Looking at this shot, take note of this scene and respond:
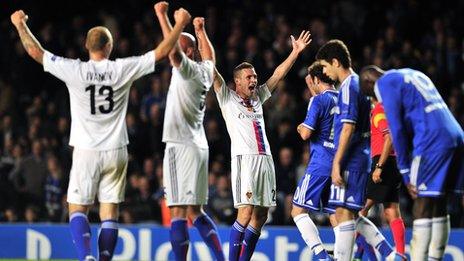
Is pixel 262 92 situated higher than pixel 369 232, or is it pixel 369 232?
pixel 262 92

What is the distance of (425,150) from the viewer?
8180mm

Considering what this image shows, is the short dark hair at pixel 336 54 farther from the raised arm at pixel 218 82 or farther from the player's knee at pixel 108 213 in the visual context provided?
the player's knee at pixel 108 213

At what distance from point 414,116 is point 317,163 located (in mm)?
1719

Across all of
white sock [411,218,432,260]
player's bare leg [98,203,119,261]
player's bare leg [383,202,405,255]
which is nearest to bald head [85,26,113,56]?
player's bare leg [98,203,119,261]

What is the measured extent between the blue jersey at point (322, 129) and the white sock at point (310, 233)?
471 millimetres

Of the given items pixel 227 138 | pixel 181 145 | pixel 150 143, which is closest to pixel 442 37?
pixel 227 138

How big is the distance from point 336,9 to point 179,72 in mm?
9113

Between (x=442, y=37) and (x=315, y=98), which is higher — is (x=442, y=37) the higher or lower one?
the higher one

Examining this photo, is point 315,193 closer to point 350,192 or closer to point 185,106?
point 350,192

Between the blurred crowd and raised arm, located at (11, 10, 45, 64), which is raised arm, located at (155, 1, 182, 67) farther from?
the blurred crowd

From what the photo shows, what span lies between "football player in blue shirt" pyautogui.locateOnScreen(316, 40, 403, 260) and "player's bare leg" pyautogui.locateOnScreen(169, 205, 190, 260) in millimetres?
1293

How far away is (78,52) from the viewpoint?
57.6 feet

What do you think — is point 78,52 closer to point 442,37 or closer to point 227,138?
point 227,138

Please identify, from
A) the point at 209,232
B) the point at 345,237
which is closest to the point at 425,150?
the point at 345,237
